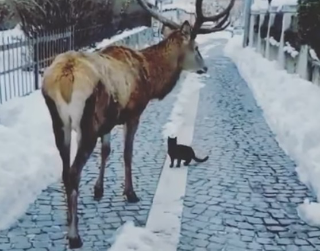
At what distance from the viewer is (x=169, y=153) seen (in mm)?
7449

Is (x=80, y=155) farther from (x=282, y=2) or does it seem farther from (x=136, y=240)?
(x=282, y=2)

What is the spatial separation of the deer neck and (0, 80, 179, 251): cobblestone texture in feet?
3.72

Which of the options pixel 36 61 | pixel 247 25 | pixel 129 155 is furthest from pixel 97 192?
pixel 247 25

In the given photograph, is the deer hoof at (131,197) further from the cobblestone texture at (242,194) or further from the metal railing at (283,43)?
the metal railing at (283,43)

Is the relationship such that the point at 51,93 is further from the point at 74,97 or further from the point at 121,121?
the point at 121,121

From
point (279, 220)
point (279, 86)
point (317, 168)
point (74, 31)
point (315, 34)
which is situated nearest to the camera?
point (279, 220)

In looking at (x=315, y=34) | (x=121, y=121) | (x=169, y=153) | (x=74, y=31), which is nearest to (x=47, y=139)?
(x=169, y=153)

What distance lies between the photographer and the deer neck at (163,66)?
6.41 m

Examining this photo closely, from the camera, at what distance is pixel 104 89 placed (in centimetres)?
515

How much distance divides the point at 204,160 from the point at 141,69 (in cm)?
207

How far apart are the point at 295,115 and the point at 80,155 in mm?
5623

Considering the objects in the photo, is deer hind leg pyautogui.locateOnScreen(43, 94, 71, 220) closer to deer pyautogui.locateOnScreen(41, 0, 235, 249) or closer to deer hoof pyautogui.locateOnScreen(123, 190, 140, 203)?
deer pyautogui.locateOnScreen(41, 0, 235, 249)

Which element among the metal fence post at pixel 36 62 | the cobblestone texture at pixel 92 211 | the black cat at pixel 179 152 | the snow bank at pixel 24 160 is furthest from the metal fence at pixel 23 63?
the black cat at pixel 179 152

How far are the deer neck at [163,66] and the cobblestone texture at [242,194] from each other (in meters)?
1.20
